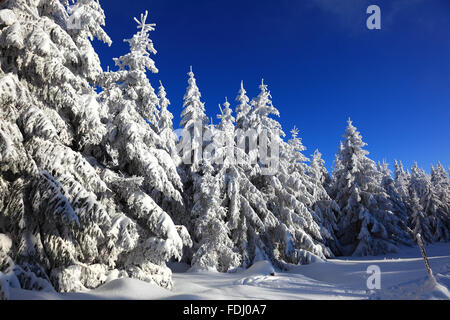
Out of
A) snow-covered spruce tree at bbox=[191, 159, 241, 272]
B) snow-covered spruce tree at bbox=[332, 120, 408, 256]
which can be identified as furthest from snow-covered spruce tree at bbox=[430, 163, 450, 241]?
snow-covered spruce tree at bbox=[191, 159, 241, 272]

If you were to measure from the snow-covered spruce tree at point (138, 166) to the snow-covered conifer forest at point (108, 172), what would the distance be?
0.06m

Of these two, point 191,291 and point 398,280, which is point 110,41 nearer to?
point 191,291

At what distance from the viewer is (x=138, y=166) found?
1215cm

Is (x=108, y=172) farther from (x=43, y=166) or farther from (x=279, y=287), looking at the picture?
(x=279, y=287)

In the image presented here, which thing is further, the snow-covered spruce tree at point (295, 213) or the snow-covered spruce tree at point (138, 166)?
the snow-covered spruce tree at point (295, 213)

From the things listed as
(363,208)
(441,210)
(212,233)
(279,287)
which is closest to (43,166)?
(279,287)

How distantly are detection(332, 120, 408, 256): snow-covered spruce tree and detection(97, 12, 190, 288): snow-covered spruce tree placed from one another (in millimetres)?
24419

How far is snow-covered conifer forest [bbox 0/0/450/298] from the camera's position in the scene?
7801 mm

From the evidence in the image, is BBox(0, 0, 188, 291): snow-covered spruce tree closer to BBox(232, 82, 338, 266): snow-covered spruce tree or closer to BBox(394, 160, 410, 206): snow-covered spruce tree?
BBox(232, 82, 338, 266): snow-covered spruce tree

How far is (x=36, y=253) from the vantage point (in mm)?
7727

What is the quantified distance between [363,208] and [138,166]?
2681cm

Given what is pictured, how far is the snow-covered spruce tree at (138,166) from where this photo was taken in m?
11.0

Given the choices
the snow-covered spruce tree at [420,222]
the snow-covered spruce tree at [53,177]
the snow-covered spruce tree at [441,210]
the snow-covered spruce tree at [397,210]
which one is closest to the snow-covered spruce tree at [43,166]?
the snow-covered spruce tree at [53,177]

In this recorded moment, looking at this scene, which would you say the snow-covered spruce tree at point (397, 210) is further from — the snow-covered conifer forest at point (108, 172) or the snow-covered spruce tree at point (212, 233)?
the snow-covered spruce tree at point (212, 233)
